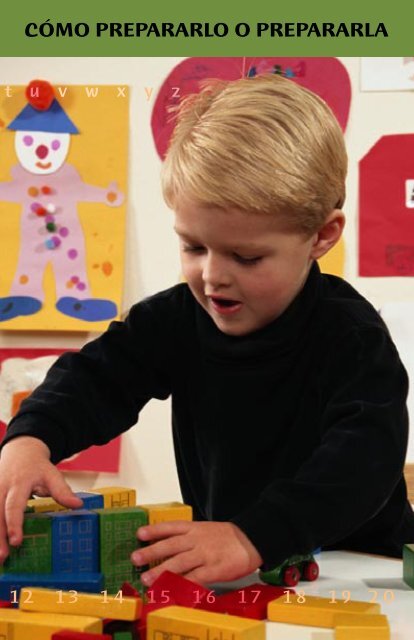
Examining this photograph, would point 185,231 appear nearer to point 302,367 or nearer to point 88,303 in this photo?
point 302,367

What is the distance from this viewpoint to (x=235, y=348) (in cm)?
73

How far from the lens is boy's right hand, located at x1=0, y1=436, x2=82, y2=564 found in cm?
55

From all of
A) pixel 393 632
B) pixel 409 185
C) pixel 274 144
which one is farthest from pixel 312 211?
pixel 409 185

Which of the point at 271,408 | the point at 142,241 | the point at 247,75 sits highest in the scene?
the point at 247,75

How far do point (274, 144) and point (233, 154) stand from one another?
0.10 ft

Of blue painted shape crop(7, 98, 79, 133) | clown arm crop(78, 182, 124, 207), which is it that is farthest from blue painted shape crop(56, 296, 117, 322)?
blue painted shape crop(7, 98, 79, 133)

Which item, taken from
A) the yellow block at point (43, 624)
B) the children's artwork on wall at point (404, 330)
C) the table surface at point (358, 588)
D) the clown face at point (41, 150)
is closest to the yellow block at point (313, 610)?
the table surface at point (358, 588)

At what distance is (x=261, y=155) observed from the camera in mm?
638

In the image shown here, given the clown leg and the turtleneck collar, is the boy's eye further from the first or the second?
the clown leg

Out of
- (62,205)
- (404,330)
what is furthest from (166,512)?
(62,205)

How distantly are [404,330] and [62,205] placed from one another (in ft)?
1.74

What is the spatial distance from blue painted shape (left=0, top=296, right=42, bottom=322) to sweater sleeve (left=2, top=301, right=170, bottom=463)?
1.94ft

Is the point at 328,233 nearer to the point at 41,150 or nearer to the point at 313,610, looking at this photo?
the point at 313,610

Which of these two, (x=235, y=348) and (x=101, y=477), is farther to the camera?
(x=101, y=477)
